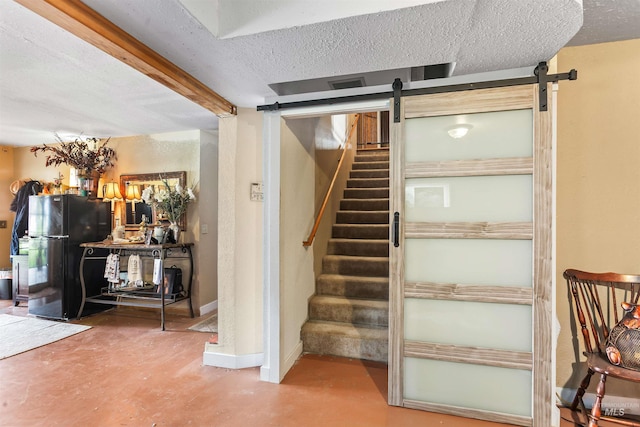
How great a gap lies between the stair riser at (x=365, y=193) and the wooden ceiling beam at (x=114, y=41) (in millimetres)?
2846

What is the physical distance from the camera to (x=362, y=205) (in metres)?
4.50

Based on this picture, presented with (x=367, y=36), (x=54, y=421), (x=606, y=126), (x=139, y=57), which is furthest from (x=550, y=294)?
(x=54, y=421)

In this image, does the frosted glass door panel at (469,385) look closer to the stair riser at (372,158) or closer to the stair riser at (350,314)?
the stair riser at (350,314)

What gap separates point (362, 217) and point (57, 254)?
13.2ft

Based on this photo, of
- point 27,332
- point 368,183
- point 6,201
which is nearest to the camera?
point 27,332

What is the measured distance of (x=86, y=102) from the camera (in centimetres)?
301

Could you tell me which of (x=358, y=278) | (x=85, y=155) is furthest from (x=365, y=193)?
(x=85, y=155)

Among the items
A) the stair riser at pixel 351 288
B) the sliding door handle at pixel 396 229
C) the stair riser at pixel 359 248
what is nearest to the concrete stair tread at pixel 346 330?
the stair riser at pixel 351 288

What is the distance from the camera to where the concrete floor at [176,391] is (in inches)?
76.9

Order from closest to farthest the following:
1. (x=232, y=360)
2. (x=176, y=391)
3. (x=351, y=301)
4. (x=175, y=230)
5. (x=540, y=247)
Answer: (x=540, y=247), (x=176, y=391), (x=232, y=360), (x=351, y=301), (x=175, y=230)

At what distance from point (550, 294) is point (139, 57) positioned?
2808mm

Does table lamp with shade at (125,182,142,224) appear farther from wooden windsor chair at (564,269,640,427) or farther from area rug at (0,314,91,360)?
wooden windsor chair at (564,269,640,427)

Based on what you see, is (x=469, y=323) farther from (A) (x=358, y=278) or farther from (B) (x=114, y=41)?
(B) (x=114, y=41)

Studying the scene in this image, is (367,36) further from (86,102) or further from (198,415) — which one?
(86,102)
